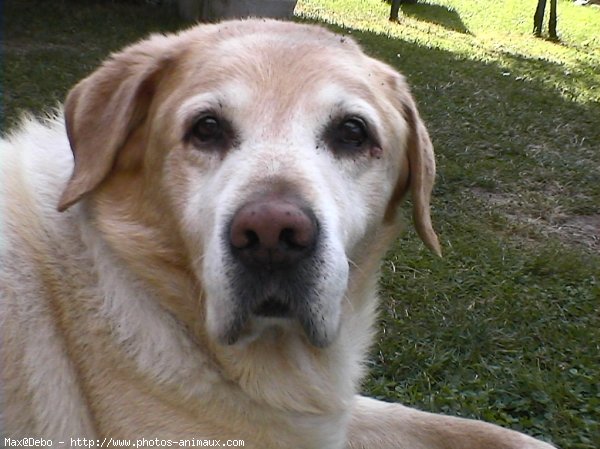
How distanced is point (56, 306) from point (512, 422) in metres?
2.19

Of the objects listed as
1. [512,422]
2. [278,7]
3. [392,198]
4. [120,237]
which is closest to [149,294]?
[120,237]

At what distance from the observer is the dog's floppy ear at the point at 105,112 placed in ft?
8.86

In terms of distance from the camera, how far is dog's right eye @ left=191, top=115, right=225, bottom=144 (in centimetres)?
264

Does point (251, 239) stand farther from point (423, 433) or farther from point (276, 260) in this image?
point (423, 433)

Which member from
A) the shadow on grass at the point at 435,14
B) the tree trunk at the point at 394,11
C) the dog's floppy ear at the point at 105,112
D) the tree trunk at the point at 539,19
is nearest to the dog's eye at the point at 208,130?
the dog's floppy ear at the point at 105,112

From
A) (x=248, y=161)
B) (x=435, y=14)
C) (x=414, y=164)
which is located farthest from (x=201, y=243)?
(x=435, y=14)

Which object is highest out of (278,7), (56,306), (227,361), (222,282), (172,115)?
(172,115)

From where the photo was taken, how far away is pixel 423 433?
3387mm

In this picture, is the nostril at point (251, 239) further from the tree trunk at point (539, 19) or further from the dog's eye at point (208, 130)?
the tree trunk at point (539, 19)

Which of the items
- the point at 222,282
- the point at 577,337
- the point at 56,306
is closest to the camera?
the point at 222,282

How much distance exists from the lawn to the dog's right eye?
178cm

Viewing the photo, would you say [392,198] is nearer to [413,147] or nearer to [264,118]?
[413,147]

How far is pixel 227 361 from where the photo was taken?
8.66 ft

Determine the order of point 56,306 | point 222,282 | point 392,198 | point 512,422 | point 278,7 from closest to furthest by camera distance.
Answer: point 222,282 < point 56,306 < point 392,198 < point 512,422 < point 278,7
